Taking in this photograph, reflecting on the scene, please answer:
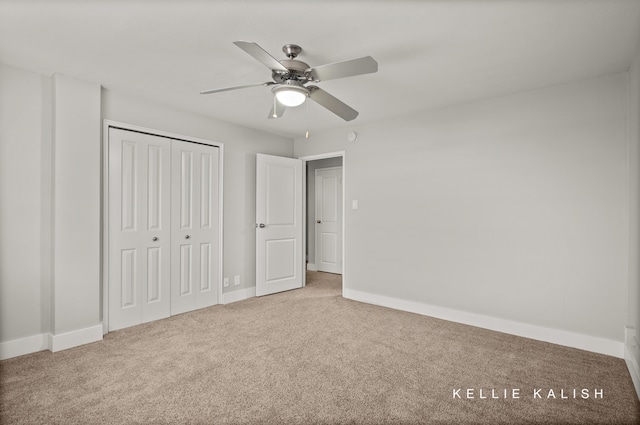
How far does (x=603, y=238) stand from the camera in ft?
9.21

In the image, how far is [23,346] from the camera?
8.94 feet

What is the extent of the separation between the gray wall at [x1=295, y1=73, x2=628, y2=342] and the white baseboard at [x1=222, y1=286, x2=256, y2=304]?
1.52 m

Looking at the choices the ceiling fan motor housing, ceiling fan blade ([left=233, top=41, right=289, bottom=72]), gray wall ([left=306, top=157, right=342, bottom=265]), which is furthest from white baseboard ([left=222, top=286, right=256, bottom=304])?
ceiling fan blade ([left=233, top=41, right=289, bottom=72])

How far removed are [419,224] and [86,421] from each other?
11.1ft

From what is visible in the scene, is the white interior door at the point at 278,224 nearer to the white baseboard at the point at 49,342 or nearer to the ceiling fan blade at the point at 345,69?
the white baseboard at the point at 49,342

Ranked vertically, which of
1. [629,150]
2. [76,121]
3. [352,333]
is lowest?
[352,333]

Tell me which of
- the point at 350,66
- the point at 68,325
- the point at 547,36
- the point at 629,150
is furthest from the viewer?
the point at 68,325

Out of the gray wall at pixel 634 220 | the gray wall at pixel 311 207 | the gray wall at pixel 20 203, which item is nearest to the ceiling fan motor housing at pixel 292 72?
the gray wall at pixel 20 203

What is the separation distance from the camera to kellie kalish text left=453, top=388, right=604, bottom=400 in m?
2.10

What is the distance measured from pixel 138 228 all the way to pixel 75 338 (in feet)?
3.65

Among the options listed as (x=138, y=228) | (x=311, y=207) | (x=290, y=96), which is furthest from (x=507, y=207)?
(x=311, y=207)

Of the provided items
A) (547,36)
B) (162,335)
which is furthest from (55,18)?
(547,36)

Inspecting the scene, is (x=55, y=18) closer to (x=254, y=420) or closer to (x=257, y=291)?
(x=254, y=420)

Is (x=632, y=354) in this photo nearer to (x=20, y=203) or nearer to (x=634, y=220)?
(x=634, y=220)
